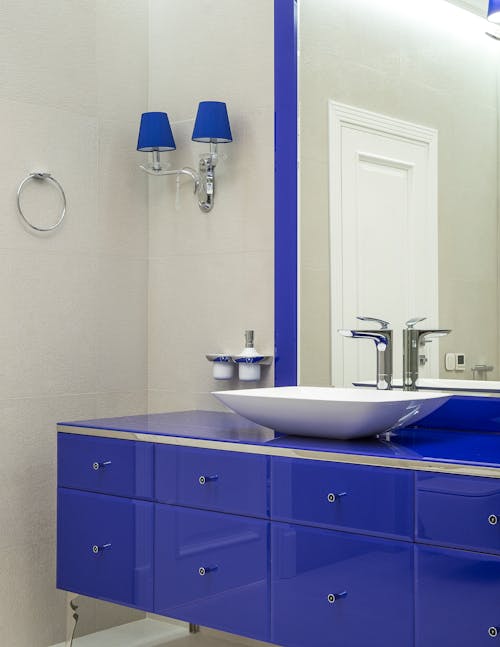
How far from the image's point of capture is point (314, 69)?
114 inches

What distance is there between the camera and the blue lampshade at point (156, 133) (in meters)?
3.11

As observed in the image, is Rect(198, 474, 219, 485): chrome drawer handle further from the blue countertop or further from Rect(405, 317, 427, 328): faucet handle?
Rect(405, 317, 427, 328): faucet handle

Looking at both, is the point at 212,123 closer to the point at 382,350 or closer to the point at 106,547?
the point at 382,350

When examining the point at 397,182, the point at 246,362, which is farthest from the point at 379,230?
the point at 246,362

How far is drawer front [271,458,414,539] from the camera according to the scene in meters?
2.08

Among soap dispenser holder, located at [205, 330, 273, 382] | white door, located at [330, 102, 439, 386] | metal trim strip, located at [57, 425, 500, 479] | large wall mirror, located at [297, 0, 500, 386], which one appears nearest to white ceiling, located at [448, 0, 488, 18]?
large wall mirror, located at [297, 0, 500, 386]

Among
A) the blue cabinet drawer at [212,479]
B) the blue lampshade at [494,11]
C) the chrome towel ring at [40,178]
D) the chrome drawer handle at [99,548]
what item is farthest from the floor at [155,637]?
the blue lampshade at [494,11]

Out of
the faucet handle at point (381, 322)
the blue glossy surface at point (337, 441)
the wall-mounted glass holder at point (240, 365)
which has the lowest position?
the blue glossy surface at point (337, 441)

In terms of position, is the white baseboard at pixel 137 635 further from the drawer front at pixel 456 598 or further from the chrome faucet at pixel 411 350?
the drawer front at pixel 456 598

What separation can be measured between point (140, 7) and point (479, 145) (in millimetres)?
1419

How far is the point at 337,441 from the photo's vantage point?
2.35 metres

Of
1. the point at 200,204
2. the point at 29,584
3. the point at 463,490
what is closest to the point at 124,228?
the point at 200,204

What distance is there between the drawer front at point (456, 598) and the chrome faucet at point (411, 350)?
2.33 ft

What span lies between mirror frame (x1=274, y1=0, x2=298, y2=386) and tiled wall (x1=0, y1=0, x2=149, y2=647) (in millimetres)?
596
